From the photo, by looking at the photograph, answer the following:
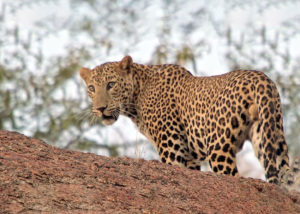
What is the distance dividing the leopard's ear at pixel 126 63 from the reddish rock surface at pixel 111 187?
139 inches

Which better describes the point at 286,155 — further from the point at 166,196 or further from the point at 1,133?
the point at 1,133

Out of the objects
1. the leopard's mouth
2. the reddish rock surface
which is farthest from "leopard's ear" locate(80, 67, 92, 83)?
the reddish rock surface

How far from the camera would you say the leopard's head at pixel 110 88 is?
10.1m

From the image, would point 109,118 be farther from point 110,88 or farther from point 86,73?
point 86,73

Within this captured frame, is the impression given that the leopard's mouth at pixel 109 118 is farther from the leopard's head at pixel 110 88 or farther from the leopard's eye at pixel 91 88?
the leopard's eye at pixel 91 88

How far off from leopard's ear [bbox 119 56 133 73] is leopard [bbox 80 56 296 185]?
0.05 feet

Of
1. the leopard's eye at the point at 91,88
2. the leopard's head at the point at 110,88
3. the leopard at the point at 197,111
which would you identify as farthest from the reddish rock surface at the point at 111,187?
the leopard's eye at the point at 91,88

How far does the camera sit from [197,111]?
29.9 feet

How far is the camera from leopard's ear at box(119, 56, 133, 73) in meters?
10.5

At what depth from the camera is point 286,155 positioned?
7.93m

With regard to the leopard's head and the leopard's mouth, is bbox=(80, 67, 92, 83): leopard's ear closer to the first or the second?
the leopard's head

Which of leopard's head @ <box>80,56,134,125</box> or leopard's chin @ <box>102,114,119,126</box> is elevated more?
leopard's head @ <box>80,56,134,125</box>

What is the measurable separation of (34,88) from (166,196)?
13.4m

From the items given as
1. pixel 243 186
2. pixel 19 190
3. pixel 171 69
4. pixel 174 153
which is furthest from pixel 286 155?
pixel 19 190
